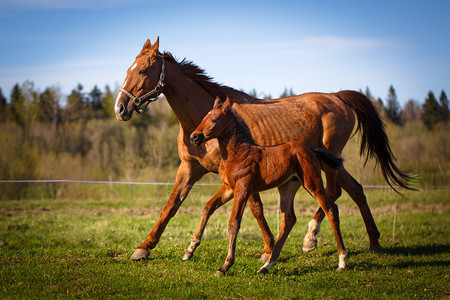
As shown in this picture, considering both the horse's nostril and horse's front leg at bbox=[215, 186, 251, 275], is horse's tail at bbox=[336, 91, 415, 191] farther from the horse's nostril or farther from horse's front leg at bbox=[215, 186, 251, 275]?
the horse's nostril

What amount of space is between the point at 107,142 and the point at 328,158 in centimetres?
3520

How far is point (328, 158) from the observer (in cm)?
556

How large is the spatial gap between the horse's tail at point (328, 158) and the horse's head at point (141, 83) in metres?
2.43

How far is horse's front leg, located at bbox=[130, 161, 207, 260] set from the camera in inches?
241

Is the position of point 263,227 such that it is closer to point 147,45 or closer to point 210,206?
point 210,206

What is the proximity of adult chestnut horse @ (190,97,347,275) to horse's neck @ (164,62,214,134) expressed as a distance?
0.84 meters

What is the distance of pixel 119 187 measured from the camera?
26609 mm

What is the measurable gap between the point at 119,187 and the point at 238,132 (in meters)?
22.4

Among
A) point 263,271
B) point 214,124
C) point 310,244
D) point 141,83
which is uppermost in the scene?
point 141,83

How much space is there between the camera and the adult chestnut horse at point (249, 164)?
523 cm

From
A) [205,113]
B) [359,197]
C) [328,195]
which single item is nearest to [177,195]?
[205,113]

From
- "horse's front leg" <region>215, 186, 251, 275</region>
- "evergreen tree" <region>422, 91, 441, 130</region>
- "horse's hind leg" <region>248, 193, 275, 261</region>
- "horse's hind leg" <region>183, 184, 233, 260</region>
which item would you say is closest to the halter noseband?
"horse's hind leg" <region>183, 184, 233, 260</region>

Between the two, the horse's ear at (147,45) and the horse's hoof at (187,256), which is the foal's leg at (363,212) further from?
the horse's ear at (147,45)

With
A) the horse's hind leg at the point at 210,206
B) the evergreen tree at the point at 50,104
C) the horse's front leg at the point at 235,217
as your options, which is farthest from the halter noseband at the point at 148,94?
the evergreen tree at the point at 50,104
